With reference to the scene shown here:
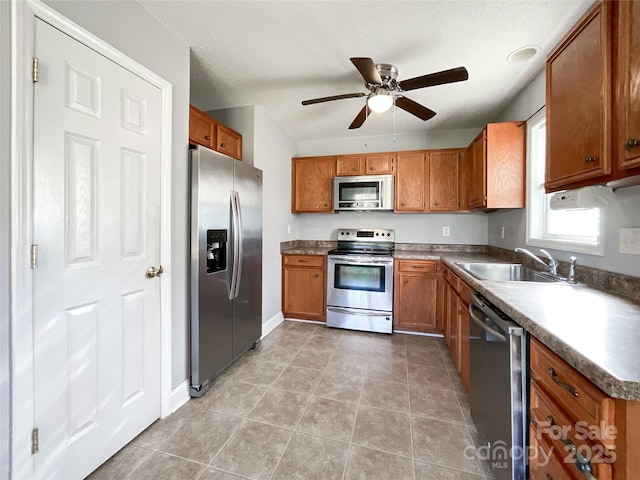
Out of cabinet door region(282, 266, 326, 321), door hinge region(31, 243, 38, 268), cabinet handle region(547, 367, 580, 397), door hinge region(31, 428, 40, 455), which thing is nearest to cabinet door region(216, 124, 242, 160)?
cabinet door region(282, 266, 326, 321)

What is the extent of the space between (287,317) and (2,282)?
2854 millimetres

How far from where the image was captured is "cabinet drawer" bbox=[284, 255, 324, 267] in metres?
3.43

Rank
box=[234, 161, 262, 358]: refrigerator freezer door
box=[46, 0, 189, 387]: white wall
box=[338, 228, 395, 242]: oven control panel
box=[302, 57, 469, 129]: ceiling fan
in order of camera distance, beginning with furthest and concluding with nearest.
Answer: box=[338, 228, 395, 242]: oven control panel, box=[234, 161, 262, 358]: refrigerator freezer door, box=[302, 57, 469, 129]: ceiling fan, box=[46, 0, 189, 387]: white wall

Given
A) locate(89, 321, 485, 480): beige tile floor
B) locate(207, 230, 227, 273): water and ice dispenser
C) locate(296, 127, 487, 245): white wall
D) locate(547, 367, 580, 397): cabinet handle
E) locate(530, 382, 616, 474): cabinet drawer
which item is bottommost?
locate(89, 321, 485, 480): beige tile floor

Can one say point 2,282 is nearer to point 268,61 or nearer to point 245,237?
point 245,237

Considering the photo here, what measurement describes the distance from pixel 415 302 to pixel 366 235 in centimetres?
111

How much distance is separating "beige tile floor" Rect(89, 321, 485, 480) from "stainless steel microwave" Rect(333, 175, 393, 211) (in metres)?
1.82

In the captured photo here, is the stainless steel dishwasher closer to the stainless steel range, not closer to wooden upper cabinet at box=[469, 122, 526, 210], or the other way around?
wooden upper cabinet at box=[469, 122, 526, 210]

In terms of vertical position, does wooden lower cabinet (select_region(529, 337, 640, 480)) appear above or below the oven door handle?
above

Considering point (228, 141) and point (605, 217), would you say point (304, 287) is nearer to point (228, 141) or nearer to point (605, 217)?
point (228, 141)

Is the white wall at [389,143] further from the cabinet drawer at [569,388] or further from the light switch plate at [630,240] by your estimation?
the cabinet drawer at [569,388]

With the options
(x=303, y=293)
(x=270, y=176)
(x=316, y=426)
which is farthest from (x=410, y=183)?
(x=316, y=426)

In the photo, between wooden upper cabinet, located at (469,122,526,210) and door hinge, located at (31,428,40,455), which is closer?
door hinge, located at (31,428,40,455)

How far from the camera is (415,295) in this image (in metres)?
3.12
